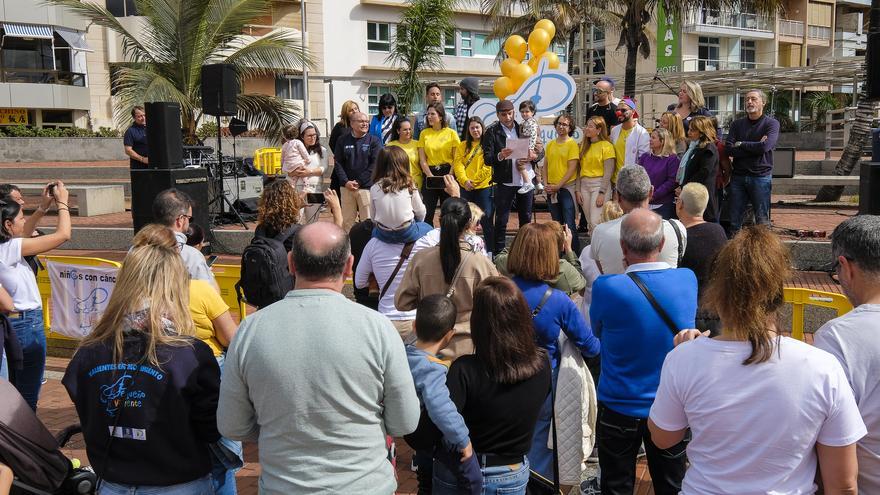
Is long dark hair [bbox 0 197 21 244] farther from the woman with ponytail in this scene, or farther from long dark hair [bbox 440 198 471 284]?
long dark hair [bbox 440 198 471 284]

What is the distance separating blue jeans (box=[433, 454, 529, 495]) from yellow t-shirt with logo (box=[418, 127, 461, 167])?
6.68 metres

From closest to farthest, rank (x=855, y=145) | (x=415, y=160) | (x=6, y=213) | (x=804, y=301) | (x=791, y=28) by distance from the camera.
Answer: (x=6, y=213) < (x=804, y=301) < (x=415, y=160) < (x=855, y=145) < (x=791, y=28)

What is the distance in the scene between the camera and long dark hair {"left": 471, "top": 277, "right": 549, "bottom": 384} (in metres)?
3.41

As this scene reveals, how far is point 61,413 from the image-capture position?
6.52 metres

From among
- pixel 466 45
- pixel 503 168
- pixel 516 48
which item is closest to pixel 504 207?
pixel 503 168

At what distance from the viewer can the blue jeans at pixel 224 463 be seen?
124 inches

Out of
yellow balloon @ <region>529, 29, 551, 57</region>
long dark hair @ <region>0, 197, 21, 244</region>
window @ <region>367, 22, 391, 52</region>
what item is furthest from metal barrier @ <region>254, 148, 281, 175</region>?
window @ <region>367, 22, 391, 52</region>

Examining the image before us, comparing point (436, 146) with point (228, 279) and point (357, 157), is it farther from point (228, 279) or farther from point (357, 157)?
point (228, 279)

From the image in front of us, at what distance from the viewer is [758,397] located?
2.56 m

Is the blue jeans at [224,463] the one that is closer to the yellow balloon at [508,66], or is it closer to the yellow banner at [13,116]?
the yellow balloon at [508,66]

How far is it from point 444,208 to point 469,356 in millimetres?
1363

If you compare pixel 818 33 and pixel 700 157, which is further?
pixel 818 33

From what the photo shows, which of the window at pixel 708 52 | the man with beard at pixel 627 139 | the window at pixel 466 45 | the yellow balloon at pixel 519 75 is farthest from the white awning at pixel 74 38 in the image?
the window at pixel 708 52

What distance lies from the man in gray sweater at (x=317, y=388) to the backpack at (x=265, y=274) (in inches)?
72.2
